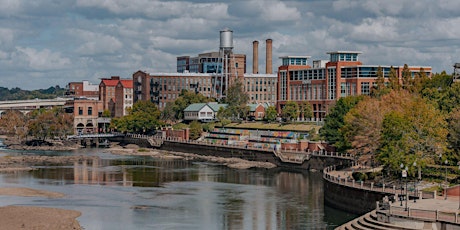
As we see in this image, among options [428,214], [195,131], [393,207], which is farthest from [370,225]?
[195,131]

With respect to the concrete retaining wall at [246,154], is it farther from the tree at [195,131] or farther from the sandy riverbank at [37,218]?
the sandy riverbank at [37,218]

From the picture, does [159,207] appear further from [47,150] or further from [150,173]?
[47,150]

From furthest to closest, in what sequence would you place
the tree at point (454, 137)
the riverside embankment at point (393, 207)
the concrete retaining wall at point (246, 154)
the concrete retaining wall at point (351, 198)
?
the concrete retaining wall at point (246, 154), the tree at point (454, 137), the concrete retaining wall at point (351, 198), the riverside embankment at point (393, 207)

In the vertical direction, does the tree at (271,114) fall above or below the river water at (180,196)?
above

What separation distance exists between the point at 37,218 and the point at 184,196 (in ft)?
83.2

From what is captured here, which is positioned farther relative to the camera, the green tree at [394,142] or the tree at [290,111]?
the tree at [290,111]

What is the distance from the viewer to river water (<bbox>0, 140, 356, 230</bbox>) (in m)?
77.8

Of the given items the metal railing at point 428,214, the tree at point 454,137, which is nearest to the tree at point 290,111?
the tree at point 454,137

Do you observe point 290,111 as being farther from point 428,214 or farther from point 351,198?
point 428,214

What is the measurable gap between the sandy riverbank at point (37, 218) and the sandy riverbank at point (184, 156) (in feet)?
207

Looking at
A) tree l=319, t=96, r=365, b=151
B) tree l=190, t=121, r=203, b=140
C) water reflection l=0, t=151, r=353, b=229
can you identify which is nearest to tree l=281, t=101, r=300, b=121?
tree l=190, t=121, r=203, b=140

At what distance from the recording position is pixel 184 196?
9756 cm

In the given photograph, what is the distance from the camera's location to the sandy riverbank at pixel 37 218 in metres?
71.8

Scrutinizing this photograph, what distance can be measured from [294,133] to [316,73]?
89.9 feet
